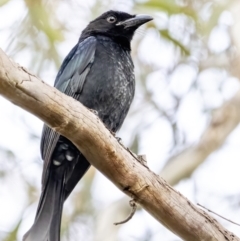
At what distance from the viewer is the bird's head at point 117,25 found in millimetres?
5320

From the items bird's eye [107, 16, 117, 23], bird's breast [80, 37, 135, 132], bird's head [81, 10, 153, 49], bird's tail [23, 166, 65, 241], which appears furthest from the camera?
bird's eye [107, 16, 117, 23]

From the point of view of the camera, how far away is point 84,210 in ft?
24.4

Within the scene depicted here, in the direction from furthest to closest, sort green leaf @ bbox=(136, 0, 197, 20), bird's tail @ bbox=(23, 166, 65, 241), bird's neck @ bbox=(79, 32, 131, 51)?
green leaf @ bbox=(136, 0, 197, 20), bird's neck @ bbox=(79, 32, 131, 51), bird's tail @ bbox=(23, 166, 65, 241)

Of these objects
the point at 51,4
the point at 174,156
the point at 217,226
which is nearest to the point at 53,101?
the point at 217,226

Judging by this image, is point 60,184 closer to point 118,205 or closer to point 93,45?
point 93,45

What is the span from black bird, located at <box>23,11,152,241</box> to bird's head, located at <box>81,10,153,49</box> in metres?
0.15

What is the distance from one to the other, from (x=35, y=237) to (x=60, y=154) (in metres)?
0.66

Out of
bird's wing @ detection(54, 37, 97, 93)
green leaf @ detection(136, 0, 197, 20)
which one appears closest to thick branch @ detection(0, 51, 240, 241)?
bird's wing @ detection(54, 37, 97, 93)

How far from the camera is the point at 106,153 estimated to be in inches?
140

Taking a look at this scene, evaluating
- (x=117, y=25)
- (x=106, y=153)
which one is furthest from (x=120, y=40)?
(x=106, y=153)

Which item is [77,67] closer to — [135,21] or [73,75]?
[73,75]

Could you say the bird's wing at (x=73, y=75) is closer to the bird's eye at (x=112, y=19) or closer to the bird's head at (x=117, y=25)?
the bird's head at (x=117, y=25)

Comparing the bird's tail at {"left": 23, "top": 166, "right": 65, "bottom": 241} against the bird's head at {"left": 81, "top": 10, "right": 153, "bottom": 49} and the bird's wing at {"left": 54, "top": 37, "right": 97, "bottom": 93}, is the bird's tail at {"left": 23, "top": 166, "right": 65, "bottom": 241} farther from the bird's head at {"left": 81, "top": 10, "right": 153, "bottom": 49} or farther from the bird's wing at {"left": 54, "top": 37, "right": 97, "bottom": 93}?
the bird's head at {"left": 81, "top": 10, "right": 153, "bottom": 49}

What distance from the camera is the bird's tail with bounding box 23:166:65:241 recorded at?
4.36 meters
